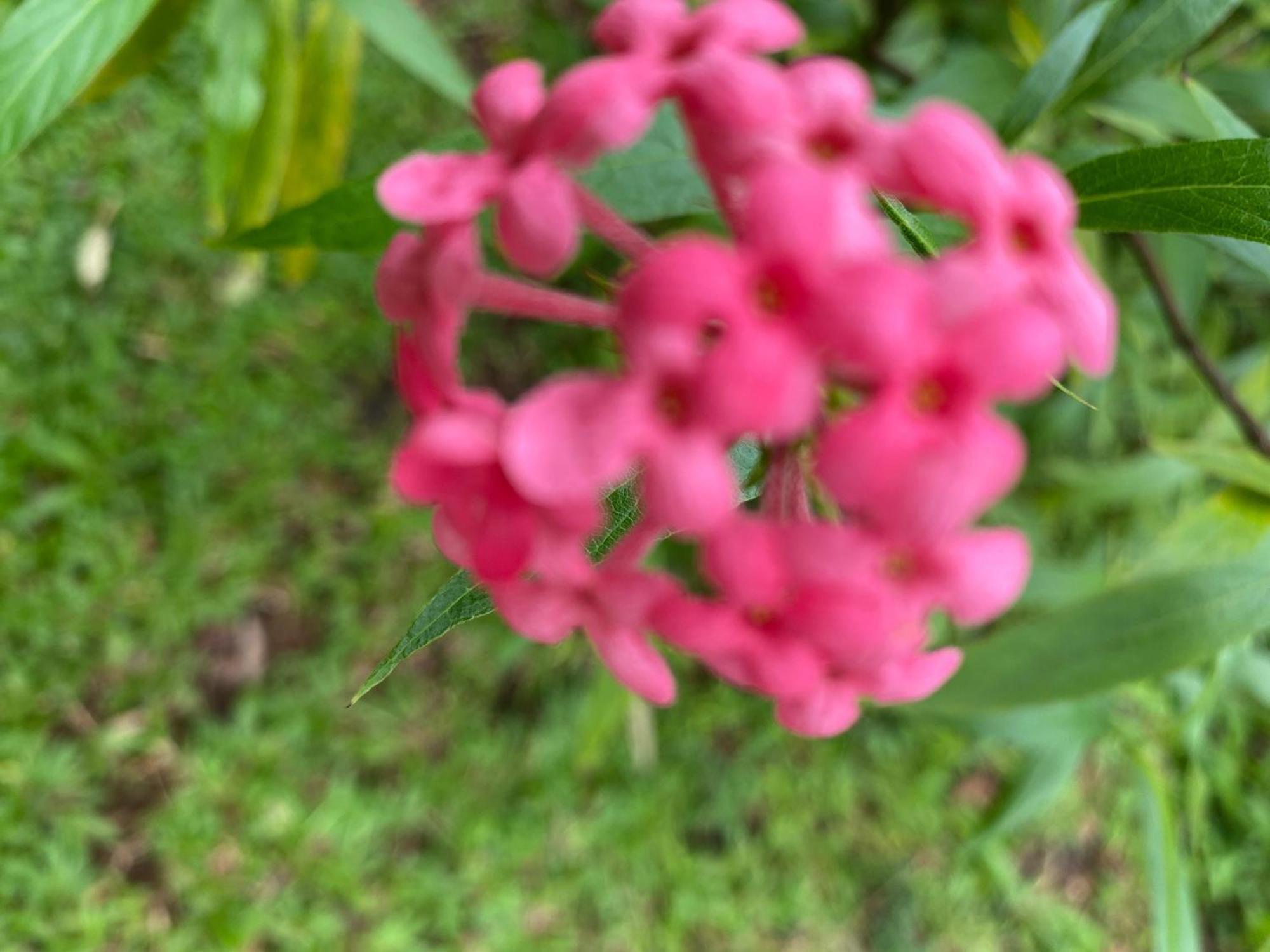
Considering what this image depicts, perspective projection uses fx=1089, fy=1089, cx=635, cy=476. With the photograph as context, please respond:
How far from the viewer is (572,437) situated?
→ 0.55 metres

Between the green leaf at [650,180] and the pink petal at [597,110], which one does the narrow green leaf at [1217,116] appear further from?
the pink petal at [597,110]

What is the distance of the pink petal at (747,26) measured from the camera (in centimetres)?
65

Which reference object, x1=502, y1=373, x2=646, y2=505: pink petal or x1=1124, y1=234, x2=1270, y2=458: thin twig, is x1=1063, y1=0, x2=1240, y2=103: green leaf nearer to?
x1=1124, y1=234, x2=1270, y2=458: thin twig

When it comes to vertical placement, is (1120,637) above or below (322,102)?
below

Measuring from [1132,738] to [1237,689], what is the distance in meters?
0.47

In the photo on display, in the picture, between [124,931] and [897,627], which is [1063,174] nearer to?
[897,627]

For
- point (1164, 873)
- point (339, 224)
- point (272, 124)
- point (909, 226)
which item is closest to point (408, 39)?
point (272, 124)

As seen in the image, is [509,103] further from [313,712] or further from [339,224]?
[313,712]

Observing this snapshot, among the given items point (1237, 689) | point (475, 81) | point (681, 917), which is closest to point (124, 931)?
point (681, 917)

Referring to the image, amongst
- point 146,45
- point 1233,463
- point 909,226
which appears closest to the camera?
point 909,226

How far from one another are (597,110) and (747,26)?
5.3 inches

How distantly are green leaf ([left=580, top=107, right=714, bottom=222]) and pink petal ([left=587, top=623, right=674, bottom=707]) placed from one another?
490 millimetres

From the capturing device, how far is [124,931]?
6.07 feet

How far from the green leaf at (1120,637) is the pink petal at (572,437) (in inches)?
36.3
